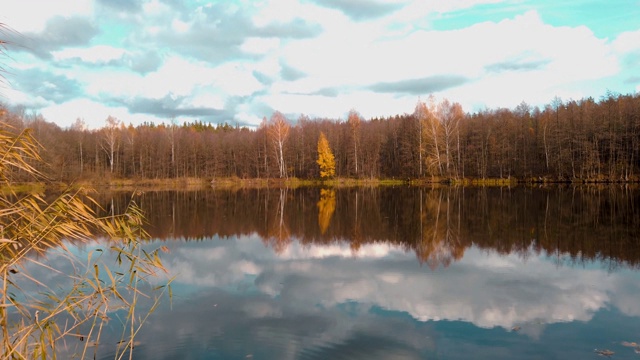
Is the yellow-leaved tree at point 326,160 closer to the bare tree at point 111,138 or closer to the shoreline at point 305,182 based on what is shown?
the shoreline at point 305,182

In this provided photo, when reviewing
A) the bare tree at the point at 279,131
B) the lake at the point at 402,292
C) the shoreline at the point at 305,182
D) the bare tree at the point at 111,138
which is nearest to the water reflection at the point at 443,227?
the lake at the point at 402,292

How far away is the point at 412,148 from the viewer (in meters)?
66.3

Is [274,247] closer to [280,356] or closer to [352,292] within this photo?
[352,292]

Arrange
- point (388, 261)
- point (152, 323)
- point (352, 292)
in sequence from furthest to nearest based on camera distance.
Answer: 1. point (388, 261)
2. point (352, 292)
3. point (152, 323)

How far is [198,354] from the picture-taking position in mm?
6590

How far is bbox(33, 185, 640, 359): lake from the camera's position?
6.82 meters

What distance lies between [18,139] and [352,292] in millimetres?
7979

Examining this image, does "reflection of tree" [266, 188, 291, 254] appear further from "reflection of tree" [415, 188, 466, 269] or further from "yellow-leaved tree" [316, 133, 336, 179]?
"yellow-leaved tree" [316, 133, 336, 179]

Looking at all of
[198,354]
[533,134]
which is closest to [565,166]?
[533,134]

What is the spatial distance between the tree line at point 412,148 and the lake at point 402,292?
1619 inches

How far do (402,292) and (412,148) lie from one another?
58.6 m

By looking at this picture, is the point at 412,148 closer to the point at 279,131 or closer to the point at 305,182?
the point at 305,182

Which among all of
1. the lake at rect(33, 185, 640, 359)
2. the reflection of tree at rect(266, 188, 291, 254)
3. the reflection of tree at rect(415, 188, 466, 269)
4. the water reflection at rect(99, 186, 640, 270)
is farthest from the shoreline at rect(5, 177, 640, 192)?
the lake at rect(33, 185, 640, 359)

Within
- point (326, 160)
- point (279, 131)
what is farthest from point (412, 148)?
point (279, 131)
